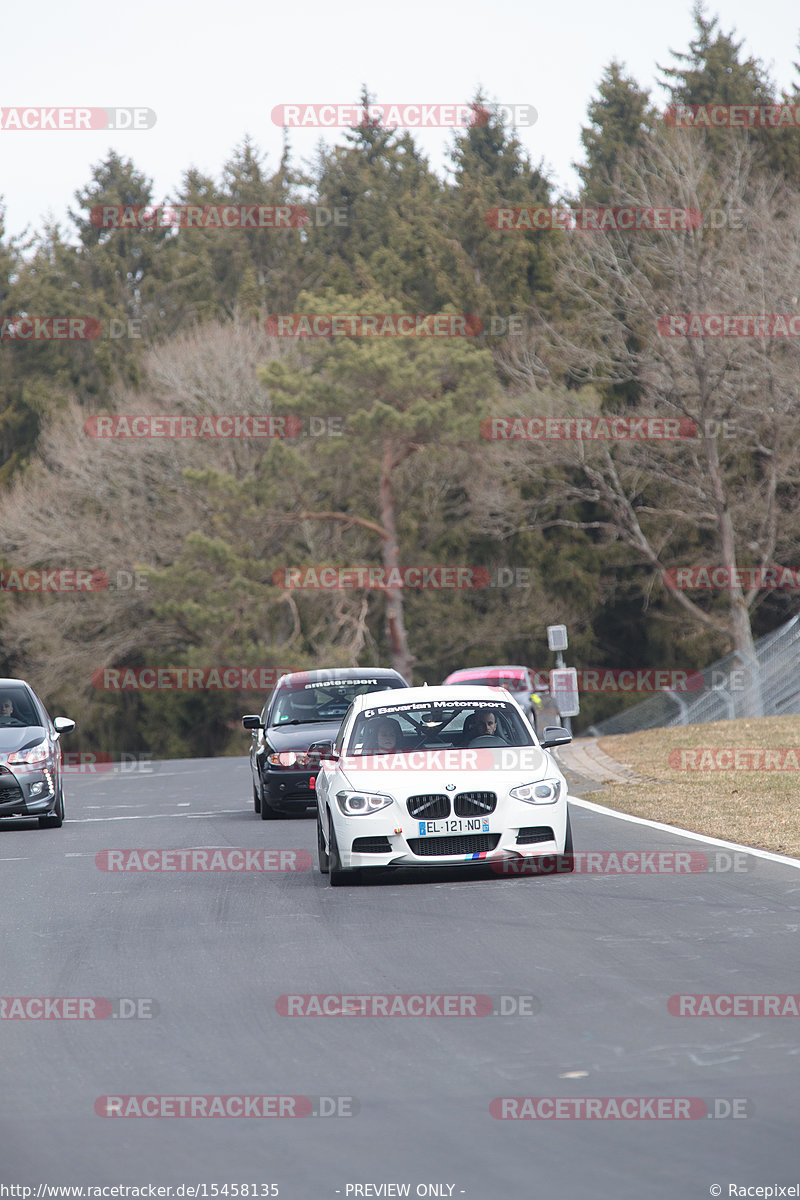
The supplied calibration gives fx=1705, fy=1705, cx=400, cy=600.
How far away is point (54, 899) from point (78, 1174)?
283 inches

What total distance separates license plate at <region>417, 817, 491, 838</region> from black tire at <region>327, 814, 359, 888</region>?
643mm

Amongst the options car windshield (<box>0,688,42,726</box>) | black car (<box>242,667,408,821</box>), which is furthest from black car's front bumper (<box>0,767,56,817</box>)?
black car (<box>242,667,408,821</box>)

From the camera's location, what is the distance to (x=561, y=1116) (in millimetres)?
5867

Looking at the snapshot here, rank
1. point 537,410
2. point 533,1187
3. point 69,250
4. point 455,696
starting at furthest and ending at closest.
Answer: point 69,250 < point 537,410 < point 455,696 < point 533,1187

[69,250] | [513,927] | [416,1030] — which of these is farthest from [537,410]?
[69,250]

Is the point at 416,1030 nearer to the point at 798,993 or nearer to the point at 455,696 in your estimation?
the point at 798,993
